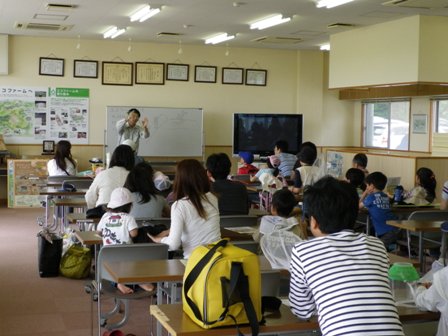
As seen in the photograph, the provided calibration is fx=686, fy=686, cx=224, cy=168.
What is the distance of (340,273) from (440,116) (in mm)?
10603

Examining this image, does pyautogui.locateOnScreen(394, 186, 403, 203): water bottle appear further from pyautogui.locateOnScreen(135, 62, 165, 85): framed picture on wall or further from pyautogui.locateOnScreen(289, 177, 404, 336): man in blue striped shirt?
pyautogui.locateOnScreen(135, 62, 165, 85): framed picture on wall

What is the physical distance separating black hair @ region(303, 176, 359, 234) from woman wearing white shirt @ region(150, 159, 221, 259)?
69.1 inches

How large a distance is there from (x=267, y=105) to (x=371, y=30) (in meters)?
4.10

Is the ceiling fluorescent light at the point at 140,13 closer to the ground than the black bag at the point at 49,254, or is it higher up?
higher up

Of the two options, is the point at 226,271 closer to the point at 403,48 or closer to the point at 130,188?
the point at 130,188

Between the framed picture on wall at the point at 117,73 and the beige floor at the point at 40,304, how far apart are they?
576 cm

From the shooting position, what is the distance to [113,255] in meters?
4.43

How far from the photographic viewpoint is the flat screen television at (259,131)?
14047 millimetres

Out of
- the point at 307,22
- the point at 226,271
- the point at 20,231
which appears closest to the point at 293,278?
the point at 226,271

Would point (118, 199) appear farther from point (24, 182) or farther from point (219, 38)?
point (219, 38)

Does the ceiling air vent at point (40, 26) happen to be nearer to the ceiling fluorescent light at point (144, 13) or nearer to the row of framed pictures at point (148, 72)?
the row of framed pictures at point (148, 72)

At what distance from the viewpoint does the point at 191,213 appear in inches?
173

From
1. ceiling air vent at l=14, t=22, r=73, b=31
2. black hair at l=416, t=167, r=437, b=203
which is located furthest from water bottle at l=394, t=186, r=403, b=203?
ceiling air vent at l=14, t=22, r=73, b=31

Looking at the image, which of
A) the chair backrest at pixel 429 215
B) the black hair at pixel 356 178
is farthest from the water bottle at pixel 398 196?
the chair backrest at pixel 429 215
